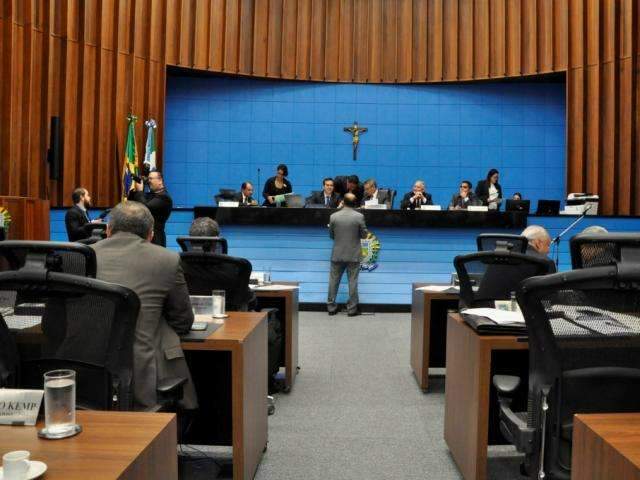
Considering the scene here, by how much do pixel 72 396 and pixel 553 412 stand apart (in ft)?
4.41

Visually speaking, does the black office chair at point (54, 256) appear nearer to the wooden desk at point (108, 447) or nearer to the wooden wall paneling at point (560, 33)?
the wooden desk at point (108, 447)

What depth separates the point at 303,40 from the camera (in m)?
10.2

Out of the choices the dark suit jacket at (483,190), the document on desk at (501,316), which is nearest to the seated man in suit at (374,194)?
the dark suit jacket at (483,190)

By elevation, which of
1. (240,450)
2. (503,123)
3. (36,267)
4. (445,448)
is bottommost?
(445,448)

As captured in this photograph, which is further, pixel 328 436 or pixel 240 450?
pixel 328 436

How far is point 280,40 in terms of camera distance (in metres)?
10.2

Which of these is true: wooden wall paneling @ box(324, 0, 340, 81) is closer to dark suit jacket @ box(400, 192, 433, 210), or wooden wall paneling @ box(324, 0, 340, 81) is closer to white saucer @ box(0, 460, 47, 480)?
dark suit jacket @ box(400, 192, 433, 210)

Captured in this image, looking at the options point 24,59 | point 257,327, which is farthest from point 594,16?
point 257,327

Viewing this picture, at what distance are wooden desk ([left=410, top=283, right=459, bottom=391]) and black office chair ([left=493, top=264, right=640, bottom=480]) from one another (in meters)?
2.43

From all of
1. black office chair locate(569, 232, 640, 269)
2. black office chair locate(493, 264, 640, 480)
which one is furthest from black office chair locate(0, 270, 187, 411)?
black office chair locate(569, 232, 640, 269)

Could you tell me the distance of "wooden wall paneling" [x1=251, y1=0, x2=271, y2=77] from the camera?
1012 centimetres

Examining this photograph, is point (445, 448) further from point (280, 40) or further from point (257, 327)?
point (280, 40)

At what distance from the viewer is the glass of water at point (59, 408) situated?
1.38 m

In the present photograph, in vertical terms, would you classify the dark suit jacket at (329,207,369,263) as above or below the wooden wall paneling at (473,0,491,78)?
below
